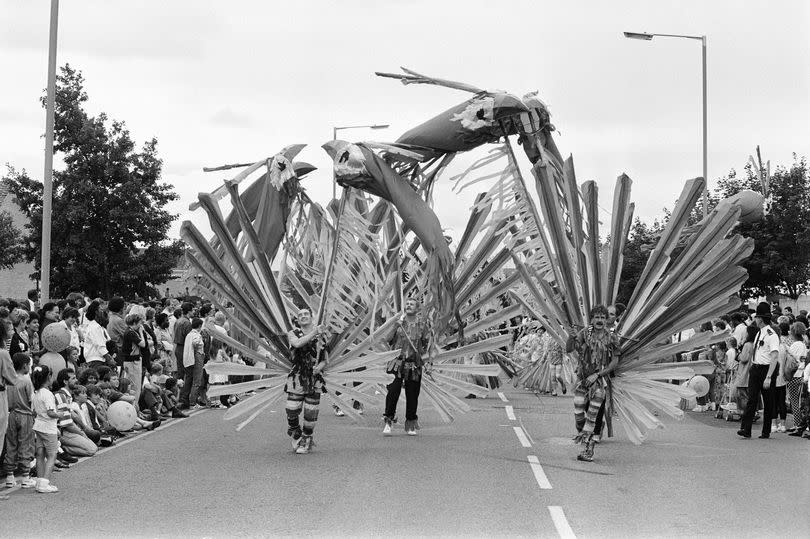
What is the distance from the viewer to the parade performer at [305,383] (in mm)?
12648

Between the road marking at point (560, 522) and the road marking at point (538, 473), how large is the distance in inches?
44.0

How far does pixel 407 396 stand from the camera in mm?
14312

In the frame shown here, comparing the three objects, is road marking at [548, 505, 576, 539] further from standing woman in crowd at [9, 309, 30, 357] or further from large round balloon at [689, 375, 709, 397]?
large round balloon at [689, 375, 709, 397]

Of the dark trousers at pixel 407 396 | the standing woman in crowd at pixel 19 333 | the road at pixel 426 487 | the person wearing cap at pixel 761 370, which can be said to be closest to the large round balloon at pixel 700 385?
the road at pixel 426 487

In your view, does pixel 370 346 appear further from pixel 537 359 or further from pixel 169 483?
pixel 537 359

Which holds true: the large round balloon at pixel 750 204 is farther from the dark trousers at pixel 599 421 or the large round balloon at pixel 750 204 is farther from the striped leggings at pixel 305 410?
the striped leggings at pixel 305 410

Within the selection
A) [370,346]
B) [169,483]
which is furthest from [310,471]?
[370,346]

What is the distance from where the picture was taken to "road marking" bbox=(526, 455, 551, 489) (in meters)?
10.3

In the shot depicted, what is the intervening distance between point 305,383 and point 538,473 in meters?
3.02

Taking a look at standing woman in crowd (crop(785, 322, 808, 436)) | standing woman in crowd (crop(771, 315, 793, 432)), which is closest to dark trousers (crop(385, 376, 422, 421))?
standing woman in crowd (crop(771, 315, 793, 432))

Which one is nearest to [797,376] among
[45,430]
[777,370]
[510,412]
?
[777,370]

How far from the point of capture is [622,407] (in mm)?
12523

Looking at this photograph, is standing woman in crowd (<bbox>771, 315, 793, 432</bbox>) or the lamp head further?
the lamp head

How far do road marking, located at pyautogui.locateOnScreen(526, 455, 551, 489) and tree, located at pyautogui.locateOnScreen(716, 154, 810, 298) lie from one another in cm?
2392
